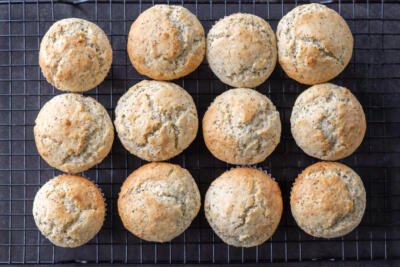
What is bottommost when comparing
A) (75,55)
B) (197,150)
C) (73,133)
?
(197,150)

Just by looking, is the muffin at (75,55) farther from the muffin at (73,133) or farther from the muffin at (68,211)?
the muffin at (68,211)

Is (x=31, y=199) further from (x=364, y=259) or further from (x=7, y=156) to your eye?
(x=364, y=259)

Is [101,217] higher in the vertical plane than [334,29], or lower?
lower

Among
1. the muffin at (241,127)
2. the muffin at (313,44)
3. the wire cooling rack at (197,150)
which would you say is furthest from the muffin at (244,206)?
the muffin at (313,44)

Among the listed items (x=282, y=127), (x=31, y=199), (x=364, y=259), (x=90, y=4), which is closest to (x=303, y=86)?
(x=282, y=127)

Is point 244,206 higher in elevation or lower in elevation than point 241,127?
lower

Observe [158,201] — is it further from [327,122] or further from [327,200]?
[327,122]

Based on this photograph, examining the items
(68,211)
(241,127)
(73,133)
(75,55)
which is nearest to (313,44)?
(241,127)

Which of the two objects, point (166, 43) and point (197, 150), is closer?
point (166, 43)
